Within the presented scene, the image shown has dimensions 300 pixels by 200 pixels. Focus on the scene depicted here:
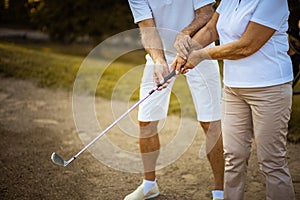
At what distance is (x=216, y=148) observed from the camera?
9.08 feet

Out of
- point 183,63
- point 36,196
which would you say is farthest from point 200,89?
point 36,196

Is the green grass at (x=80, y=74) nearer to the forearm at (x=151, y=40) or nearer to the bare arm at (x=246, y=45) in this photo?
the forearm at (x=151, y=40)

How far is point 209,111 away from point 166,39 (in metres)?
0.57

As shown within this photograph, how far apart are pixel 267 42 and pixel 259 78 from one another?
0.18m

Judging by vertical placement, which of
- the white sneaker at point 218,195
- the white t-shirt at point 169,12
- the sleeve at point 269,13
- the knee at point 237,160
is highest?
the sleeve at point 269,13

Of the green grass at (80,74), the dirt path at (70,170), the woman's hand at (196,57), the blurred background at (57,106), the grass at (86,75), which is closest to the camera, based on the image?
the woman's hand at (196,57)

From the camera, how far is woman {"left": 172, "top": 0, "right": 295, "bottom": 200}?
6.66ft

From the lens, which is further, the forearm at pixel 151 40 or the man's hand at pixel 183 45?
the forearm at pixel 151 40

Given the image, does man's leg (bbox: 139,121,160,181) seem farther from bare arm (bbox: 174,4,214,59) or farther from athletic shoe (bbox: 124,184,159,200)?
bare arm (bbox: 174,4,214,59)

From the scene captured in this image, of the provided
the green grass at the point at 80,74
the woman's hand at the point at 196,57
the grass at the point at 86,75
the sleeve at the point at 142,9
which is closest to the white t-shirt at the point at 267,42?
the woman's hand at the point at 196,57

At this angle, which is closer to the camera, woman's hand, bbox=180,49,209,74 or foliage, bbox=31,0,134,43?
woman's hand, bbox=180,49,209,74

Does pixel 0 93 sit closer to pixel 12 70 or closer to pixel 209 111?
pixel 12 70

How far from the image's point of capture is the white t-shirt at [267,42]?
1.99 metres

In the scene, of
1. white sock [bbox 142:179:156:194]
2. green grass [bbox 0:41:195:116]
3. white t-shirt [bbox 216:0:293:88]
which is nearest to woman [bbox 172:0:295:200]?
white t-shirt [bbox 216:0:293:88]
